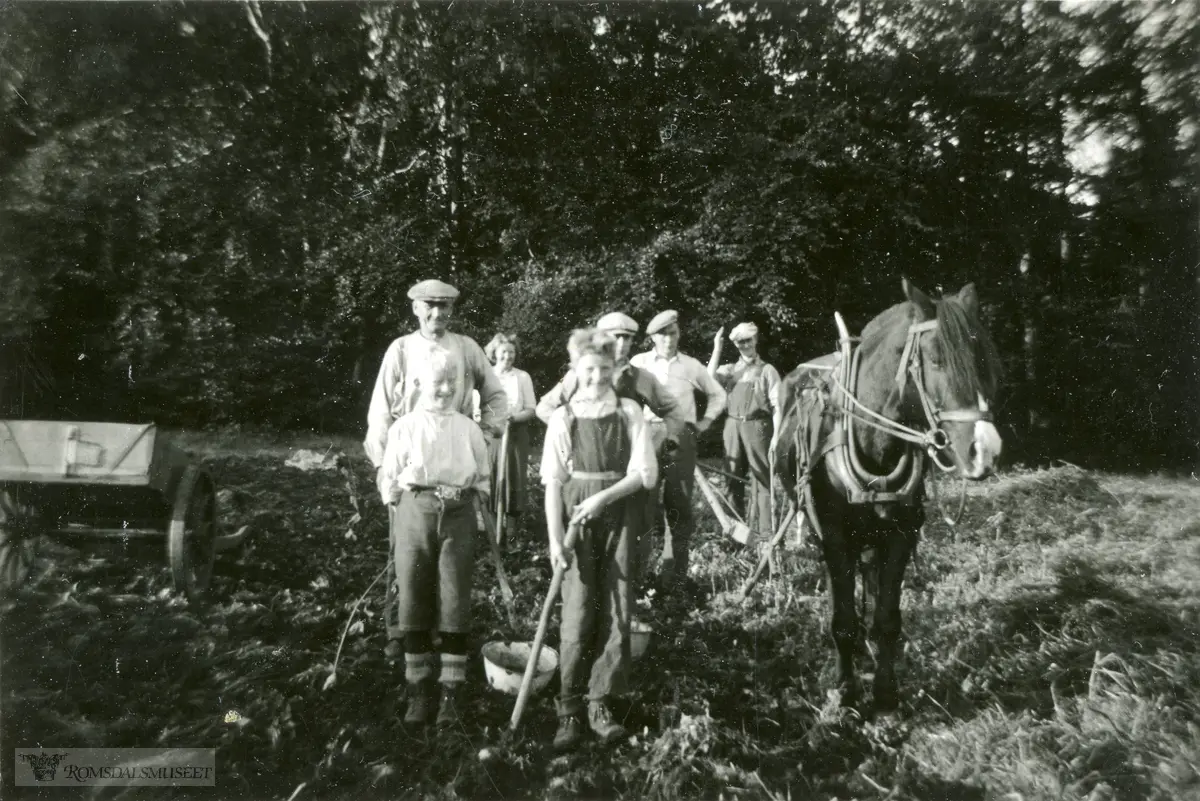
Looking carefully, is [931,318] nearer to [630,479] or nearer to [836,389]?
[836,389]

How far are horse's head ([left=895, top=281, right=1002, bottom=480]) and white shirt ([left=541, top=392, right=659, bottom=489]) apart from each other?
1398 millimetres

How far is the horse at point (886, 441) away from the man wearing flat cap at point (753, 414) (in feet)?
5.89

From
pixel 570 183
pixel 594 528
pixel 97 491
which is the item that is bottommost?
pixel 594 528

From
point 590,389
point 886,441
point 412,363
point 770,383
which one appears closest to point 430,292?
point 412,363

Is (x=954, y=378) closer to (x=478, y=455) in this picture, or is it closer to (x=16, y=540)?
(x=478, y=455)

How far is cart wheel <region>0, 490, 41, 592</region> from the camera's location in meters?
3.88

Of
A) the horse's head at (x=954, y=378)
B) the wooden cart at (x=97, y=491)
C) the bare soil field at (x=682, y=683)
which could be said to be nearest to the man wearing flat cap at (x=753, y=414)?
the bare soil field at (x=682, y=683)

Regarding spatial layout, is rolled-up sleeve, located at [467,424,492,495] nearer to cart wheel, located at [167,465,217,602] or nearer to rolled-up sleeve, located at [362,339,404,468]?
rolled-up sleeve, located at [362,339,404,468]

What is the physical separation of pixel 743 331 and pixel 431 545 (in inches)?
130

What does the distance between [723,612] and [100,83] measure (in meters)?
5.40

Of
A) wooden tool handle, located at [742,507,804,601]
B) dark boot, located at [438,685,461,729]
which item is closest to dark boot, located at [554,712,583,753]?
dark boot, located at [438,685,461,729]

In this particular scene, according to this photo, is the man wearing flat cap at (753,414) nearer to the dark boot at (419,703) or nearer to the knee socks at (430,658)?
the knee socks at (430,658)

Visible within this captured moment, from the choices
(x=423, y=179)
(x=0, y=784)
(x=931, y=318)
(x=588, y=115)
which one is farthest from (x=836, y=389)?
(x=0, y=784)

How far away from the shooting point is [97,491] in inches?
158
